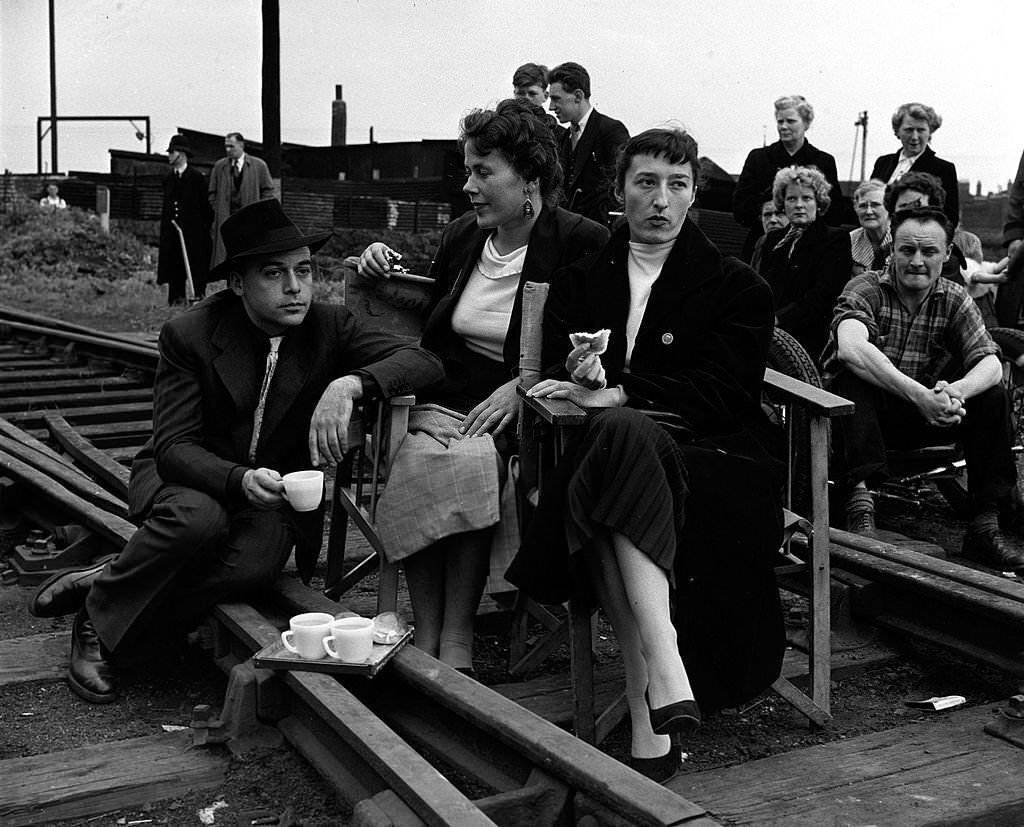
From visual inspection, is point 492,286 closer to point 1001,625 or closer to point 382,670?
point 382,670

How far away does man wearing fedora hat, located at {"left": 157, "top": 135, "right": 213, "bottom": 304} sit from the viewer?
51.5 feet

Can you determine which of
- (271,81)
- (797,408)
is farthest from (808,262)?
(271,81)

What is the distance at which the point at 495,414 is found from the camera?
4012 mm

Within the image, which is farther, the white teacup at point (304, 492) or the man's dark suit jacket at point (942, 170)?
the man's dark suit jacket at point (942, 170)

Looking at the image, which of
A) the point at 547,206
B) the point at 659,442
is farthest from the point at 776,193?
the point at 659,442

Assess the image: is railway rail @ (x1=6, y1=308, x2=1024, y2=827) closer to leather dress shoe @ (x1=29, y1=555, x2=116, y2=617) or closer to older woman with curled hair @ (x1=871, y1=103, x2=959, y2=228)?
leather dress shoe @ (x1=29, y1=555, x2=116, y2=617)

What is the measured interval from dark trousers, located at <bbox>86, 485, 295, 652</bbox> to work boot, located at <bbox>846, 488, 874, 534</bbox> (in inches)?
105

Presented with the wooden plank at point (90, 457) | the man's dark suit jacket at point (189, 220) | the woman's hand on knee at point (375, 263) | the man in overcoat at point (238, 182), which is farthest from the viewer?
the man's dark suit jacket at point (189, 220)

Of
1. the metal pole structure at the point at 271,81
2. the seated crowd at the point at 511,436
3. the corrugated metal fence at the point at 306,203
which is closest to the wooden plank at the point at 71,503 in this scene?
the seated crowd at the point at 511,436

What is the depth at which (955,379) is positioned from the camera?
5637mm

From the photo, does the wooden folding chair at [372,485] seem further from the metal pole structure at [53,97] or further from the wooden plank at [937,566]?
the metal pole structure at [53,97]

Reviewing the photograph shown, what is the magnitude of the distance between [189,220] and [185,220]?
0.05 meters

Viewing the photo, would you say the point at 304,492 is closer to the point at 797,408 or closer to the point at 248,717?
the point at 248,717

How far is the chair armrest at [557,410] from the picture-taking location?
130 inches
